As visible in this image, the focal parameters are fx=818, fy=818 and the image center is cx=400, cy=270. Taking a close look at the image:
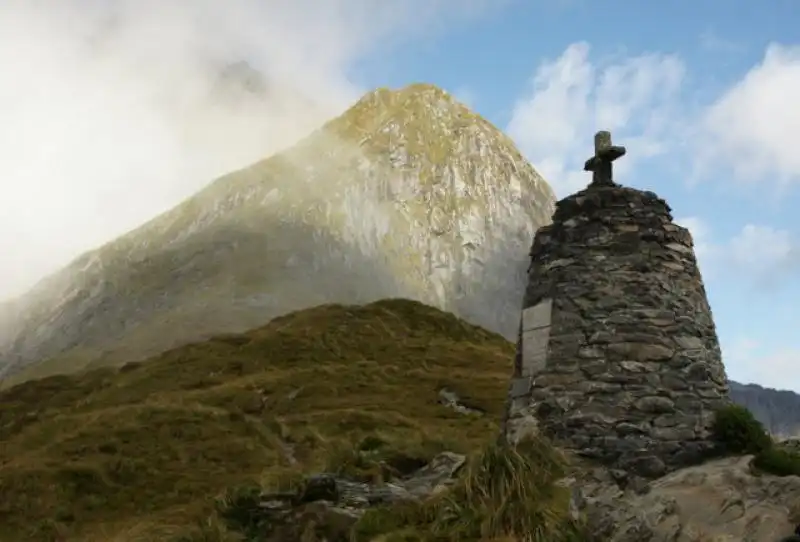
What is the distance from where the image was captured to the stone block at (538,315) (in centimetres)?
1414

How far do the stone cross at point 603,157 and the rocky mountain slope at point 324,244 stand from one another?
3043 inches

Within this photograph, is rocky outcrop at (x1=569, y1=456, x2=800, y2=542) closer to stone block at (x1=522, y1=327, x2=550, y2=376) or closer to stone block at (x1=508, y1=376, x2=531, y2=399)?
stone block at (x1=508, y1=376, x2=531, y2=399)

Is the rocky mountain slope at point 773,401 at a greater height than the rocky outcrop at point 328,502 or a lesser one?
greater

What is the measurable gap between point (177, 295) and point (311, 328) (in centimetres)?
4377

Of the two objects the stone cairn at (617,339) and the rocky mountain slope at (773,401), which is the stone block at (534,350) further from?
the rocky mountain slope at (773,401)

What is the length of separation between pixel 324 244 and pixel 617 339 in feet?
369

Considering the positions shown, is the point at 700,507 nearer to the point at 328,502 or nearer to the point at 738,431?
the point at 738,431

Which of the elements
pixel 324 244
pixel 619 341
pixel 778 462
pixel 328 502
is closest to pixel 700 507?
pixel 778 462

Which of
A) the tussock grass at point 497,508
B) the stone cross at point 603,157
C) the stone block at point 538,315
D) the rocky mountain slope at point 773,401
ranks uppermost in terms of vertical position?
the rocky mountain slope at point 773,401

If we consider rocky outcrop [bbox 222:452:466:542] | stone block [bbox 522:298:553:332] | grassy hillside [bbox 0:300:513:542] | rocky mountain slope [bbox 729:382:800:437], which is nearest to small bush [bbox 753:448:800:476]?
stone block [bbox 522:298:553:332]

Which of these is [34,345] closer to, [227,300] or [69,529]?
[227,300]

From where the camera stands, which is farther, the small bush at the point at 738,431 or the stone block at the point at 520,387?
the stone block at the point at 520,387

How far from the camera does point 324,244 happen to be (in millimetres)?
124625

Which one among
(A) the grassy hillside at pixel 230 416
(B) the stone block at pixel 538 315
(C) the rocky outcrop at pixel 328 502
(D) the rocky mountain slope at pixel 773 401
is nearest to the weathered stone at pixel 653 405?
(B) the stone block at pixel 538 315
